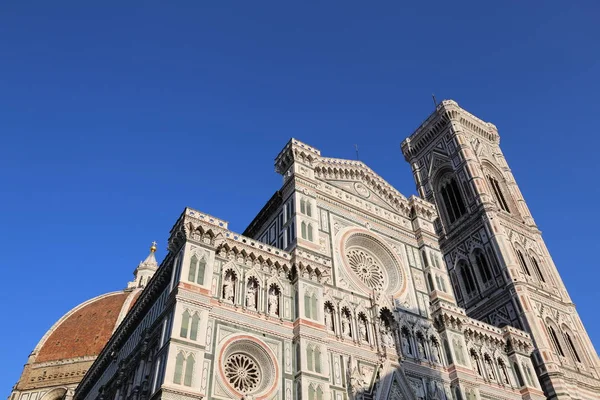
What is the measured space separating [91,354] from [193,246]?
3328cm

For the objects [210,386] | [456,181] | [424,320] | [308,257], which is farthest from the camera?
[456,181]

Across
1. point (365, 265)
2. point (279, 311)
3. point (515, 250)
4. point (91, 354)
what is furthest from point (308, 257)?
point (91, 354)

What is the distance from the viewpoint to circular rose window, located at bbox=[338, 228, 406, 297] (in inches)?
1094

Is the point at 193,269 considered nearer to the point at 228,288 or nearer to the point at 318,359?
the point at 228,288

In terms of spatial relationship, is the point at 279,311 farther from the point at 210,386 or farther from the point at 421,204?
the point at 421,204

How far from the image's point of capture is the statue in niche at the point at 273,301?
2288cm

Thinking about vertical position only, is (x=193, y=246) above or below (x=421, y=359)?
above

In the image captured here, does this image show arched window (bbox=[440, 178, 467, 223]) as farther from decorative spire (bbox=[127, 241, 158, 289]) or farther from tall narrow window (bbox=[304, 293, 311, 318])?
decorative spire (bbox=[127, 241, 158, 289])

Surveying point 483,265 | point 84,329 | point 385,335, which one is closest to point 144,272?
point 84,329

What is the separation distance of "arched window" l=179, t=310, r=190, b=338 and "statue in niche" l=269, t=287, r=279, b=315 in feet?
13.3

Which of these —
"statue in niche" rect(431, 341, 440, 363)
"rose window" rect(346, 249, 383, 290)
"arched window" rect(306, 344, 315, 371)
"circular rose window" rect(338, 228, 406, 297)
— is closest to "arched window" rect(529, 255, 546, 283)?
"circular rose window" rect(338, 228, 406, 297)

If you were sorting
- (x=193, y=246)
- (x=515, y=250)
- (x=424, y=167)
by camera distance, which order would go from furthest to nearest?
(x=424, y=167) < (x=515, y=250) < (x=193, y=246)

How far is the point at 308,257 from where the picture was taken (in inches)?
983

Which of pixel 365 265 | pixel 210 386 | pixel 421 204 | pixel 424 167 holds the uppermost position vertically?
pixel 424 167
